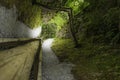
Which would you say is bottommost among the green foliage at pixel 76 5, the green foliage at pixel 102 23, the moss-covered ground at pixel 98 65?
the moss-covered ground at pixel 98 65

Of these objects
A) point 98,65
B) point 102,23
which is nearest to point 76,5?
point 102,23

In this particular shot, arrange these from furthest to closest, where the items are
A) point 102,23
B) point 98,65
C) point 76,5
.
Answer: point 76,5
point 102,23
point 98,65

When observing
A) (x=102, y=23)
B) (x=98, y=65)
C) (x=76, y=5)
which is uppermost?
(x=76, y=5)

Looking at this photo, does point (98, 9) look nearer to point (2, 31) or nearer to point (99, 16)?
point (99, 16)

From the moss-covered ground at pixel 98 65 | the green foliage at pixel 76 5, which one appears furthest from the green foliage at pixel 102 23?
the moss-covered ground at pixel 98 65

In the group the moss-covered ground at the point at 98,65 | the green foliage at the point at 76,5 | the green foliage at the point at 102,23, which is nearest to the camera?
the moss-covered ground at the point at 98,65

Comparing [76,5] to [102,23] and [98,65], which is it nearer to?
[102,23]

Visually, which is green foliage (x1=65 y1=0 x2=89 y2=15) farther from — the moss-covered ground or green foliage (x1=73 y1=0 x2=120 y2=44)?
the moss-covered ground

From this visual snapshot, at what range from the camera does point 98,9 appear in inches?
519

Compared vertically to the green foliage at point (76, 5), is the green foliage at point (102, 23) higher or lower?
lower

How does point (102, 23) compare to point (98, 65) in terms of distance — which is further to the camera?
point (102, 23)

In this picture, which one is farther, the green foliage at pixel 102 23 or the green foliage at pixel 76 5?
the green foliage at pixel 76 5

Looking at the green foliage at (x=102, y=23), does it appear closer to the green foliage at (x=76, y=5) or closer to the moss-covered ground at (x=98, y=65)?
the green foliage at (x=76, y=5)

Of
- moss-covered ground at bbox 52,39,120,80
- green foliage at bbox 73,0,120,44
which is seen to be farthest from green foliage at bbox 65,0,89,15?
moss-covered ground at bbox 52,39,120,80
